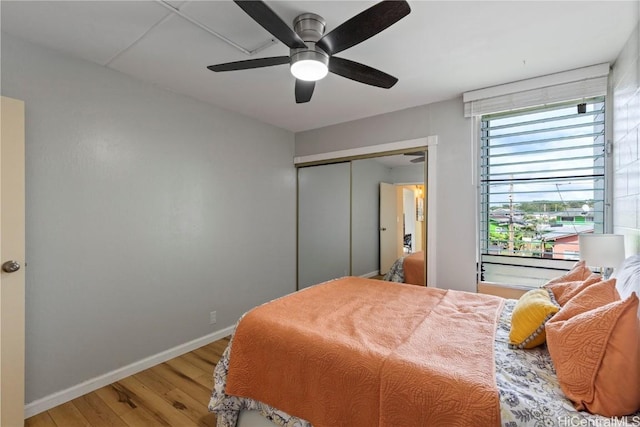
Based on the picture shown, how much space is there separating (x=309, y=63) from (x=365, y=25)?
1.27 ft

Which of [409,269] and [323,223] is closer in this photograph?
[409,269]

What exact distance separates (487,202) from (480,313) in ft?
4.60

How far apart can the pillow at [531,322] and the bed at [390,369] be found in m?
0.05

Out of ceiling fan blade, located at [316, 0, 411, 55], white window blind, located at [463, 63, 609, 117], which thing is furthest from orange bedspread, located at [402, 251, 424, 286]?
ceiling fan blade, located at [316, 0, 411, 55]

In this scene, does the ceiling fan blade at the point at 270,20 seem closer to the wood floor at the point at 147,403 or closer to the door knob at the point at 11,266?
the door knob at the point at 11,266

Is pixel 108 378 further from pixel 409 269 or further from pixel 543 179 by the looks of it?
pixel 543 179

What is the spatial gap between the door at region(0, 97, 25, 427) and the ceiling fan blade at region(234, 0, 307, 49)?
1676 mm

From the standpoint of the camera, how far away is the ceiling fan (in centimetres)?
131

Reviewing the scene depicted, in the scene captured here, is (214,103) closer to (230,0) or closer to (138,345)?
(230,0)

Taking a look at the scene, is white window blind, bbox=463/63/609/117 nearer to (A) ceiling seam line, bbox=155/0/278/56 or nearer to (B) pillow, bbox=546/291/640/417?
(A) ceiling seam line, bbox=155/0/278/56

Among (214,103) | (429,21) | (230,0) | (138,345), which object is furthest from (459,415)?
(214,103)

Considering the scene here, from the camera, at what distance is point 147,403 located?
2.12 metres

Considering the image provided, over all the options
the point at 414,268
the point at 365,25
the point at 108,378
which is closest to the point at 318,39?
the point at 365,25

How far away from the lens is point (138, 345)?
8.46 ft
